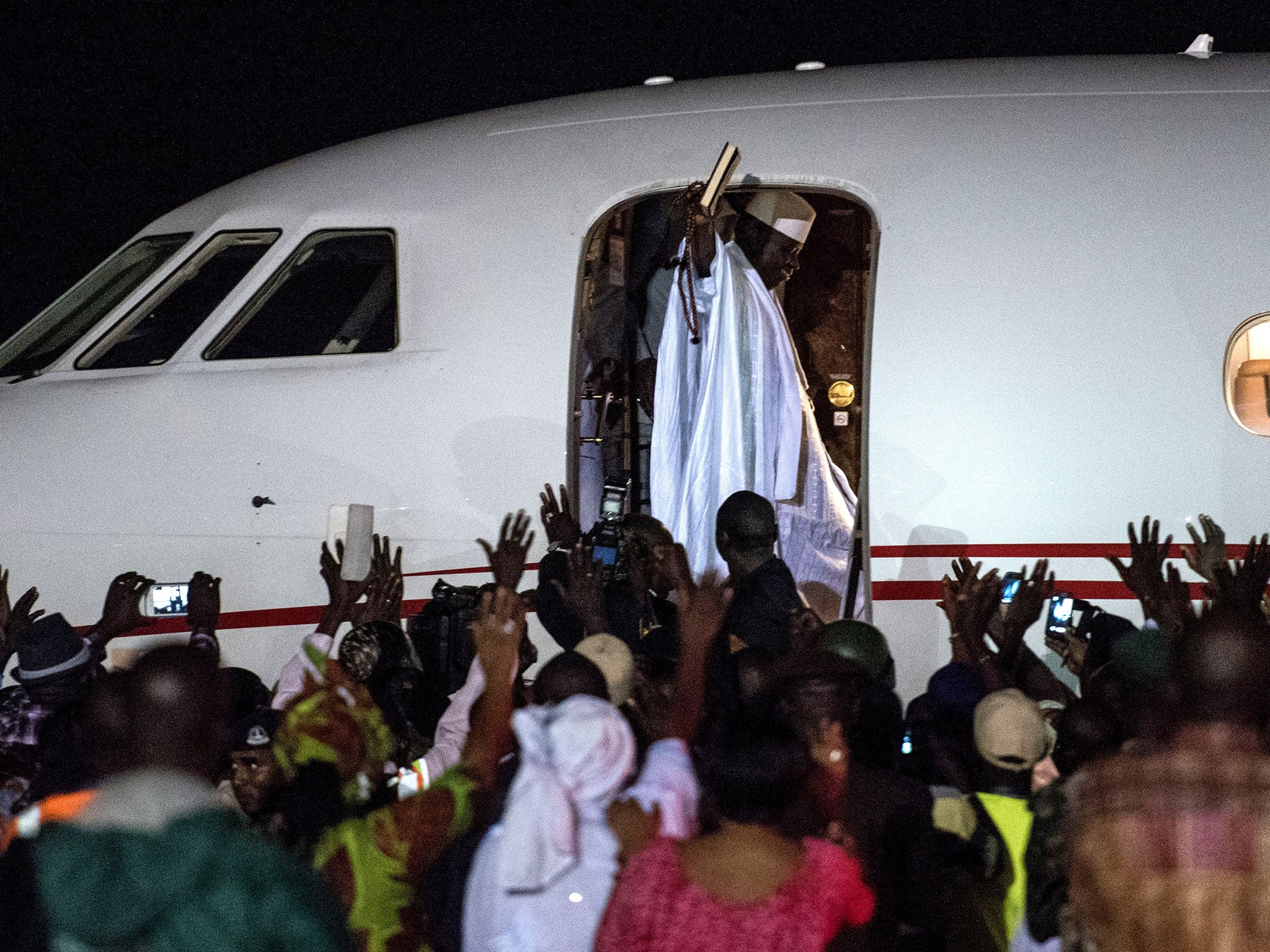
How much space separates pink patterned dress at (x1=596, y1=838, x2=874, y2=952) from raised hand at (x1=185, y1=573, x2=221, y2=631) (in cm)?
326

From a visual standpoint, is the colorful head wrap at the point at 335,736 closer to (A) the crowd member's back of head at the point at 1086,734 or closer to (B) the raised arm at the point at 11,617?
(A) the crowd member's back of head at the point at 1086,734

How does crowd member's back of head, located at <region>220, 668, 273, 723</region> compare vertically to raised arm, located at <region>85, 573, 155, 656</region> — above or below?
below

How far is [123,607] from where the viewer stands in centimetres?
581

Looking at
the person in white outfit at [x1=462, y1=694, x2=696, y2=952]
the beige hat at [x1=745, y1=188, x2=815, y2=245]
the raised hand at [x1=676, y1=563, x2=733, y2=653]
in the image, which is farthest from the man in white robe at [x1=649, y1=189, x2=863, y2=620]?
the person in white outfit at [x1=462, y1=694, x2=696, y2=952]

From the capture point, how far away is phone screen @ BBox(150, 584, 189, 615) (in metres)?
5.94

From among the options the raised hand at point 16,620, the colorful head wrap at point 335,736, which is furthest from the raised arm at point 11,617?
the colorful head wrap at point 335,736

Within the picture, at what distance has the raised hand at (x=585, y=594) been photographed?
5156 mm

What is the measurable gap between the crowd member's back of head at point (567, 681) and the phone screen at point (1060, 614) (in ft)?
8.36

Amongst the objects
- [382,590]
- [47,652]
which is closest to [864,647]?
[382,590]

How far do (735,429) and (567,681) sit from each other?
3051 mm

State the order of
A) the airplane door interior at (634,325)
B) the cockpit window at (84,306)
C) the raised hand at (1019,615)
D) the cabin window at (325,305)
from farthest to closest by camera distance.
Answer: the airplane door interior at (634,325), the cockpit window at (84,306), the cabin window at (325,305), the raised hand at (1019,615)

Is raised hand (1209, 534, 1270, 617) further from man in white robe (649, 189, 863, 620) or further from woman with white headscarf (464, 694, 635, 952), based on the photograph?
woman with white headscarf (464, 694, 635, 952)

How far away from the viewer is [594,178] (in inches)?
249

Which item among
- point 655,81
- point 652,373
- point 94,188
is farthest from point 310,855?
point 94,188
